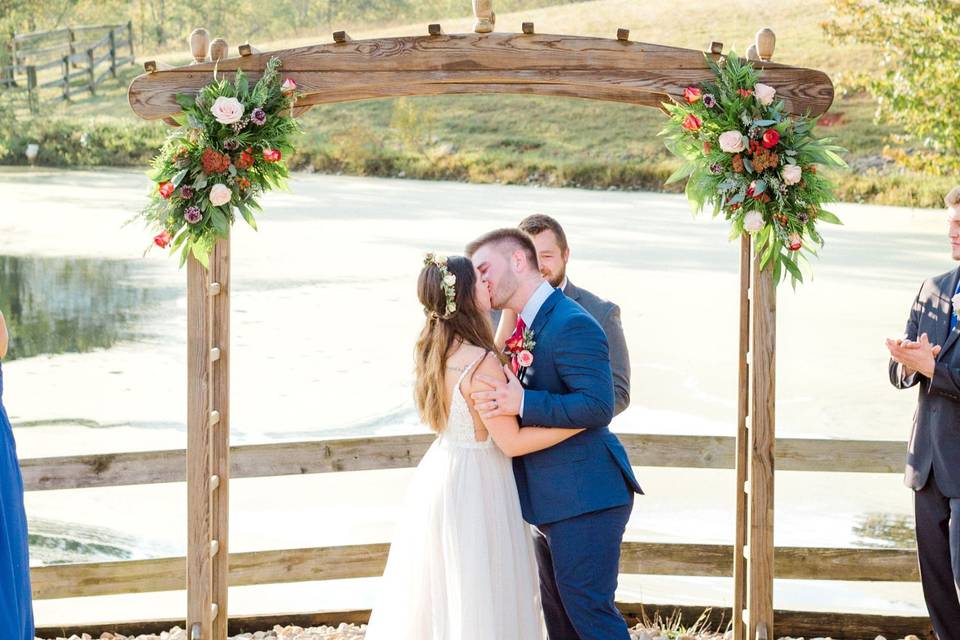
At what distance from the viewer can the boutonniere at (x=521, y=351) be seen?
3.73 m

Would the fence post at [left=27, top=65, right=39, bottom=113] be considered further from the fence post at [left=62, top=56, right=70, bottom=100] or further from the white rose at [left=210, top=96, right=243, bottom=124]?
the white rose at [left=210, top=96, right=243, bottom=124]

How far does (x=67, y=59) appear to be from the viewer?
125 ft

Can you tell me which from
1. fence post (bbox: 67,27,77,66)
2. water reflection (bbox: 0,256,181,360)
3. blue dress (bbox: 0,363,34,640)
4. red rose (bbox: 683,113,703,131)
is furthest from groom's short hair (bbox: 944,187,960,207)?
fence post (bbox: 67,27,77,66)

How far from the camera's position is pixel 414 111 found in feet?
124

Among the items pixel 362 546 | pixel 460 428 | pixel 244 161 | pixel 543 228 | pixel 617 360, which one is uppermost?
pixel 244 161

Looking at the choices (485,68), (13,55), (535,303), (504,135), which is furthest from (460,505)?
(13,55)

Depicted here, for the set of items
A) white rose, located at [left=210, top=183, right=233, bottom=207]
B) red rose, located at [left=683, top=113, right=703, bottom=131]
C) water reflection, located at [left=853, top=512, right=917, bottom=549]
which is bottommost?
water reflection, located at [left=853, top=512, right=917, bottom=549]

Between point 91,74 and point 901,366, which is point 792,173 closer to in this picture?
point 901,366

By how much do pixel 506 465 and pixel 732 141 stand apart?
1.46m

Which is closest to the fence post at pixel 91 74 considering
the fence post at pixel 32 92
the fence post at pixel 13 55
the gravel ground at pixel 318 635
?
the fence post at pixel 13 55

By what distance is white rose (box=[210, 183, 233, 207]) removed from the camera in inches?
167

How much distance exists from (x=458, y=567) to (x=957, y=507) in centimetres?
183

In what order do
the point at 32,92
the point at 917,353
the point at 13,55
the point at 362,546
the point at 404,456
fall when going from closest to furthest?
1. the point at 917,353
2. the point at 362,546
3. the point at 404,456
4. the point at 32,92
5. the point at 13,55

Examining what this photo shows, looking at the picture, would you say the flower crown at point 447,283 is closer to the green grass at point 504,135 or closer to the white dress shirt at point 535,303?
the white dress shirt at point 535,303
